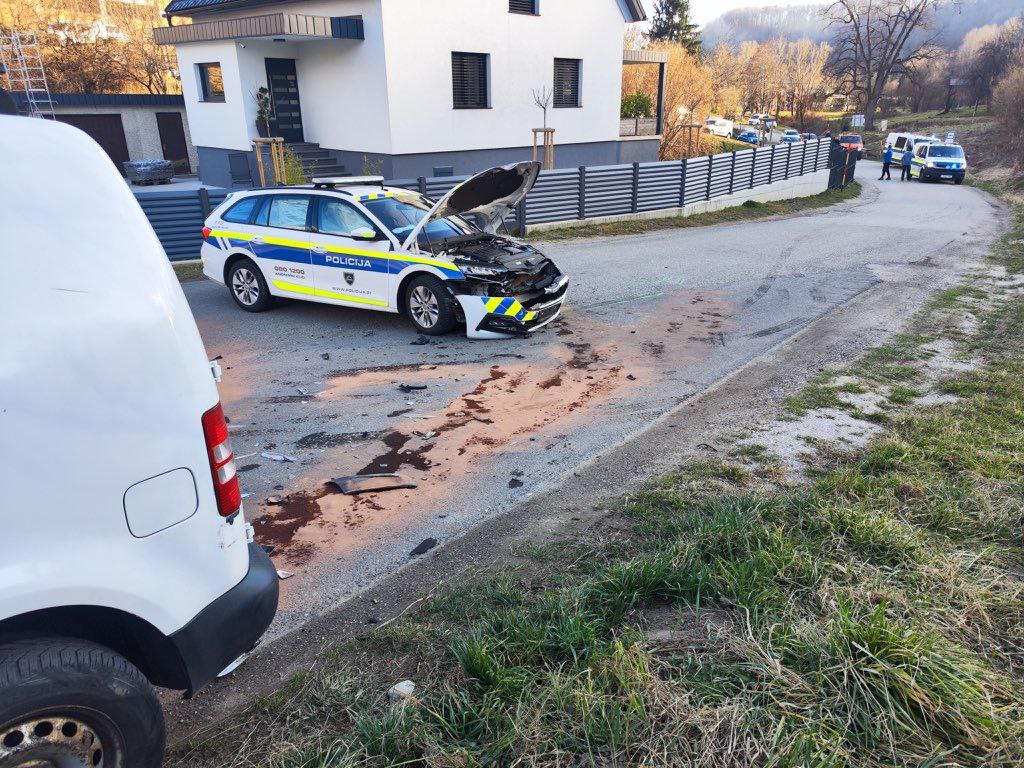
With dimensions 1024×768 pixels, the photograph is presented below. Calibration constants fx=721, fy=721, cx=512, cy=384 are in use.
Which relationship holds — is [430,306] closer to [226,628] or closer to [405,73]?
[226,628]

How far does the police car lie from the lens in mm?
8789

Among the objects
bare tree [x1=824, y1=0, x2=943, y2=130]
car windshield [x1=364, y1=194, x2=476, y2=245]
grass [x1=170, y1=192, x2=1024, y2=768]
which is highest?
bare tree [x1=824, y1=0, x2=943, y2=130]

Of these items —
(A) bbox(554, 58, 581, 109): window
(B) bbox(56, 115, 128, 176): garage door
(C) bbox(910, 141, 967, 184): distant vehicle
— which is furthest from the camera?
(C) bbox(910, 141, 967, 184): distant vehicle

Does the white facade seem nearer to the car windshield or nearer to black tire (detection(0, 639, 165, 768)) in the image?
the car windshield

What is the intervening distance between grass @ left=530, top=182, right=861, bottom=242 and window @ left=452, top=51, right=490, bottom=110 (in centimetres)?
648

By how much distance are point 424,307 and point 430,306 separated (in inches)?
3.4

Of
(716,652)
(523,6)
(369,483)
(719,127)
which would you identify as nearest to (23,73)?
(523,6)

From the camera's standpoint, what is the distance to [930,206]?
24.6 metres

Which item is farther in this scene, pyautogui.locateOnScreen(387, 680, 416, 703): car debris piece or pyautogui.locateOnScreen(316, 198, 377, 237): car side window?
pyautogui.locateOnScreen(316, 198, 377, 237): car side window

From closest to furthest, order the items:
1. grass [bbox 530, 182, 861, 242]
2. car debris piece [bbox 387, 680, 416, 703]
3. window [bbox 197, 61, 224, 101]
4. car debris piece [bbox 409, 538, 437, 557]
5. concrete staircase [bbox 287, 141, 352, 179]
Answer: car debris piece [bbox 387, 680, 416, 703] < car debris piece [bbox 409, 538, 437, 557] < grass [bbox 530, 182, 861, 242] < concrete staircase [bbox 287, 141, 352, 179] < window [bbox 197, 61, 224, 101]

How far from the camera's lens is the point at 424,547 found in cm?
470

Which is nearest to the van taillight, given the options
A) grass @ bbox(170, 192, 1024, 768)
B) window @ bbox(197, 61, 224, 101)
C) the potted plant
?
grass @ bbox(170, 192, 1024, 768)

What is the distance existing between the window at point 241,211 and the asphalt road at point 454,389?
4.41 ft

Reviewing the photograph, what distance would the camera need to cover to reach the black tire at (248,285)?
10.2 m
